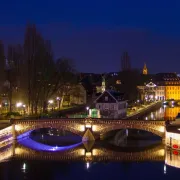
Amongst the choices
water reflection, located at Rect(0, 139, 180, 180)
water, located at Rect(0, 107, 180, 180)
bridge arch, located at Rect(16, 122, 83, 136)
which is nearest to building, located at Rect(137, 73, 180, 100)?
bridge arch, located at Rect(16, 122, 83, 136)

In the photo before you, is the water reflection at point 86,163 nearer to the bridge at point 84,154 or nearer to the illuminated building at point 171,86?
the bridge at point 84,154

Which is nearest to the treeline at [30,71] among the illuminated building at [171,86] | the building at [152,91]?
the building at [152,91]

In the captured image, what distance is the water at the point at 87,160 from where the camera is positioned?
125ft

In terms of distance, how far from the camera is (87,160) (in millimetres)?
44094

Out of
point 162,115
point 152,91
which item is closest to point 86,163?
point 162,115

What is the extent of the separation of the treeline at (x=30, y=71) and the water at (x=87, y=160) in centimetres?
1408

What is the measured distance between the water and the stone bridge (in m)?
1.45

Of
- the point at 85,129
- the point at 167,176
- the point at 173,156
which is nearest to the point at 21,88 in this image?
the point at 85,129

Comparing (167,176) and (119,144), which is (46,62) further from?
(167,176)

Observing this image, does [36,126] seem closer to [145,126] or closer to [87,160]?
[87,160]

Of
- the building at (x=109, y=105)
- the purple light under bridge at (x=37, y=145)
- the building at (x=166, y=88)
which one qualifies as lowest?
the purple light under bridge at (x=37, y=145)

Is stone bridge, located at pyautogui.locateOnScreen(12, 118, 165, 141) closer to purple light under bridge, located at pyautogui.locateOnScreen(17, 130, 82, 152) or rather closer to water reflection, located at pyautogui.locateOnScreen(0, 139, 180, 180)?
purple light under bridge, located at pyautogui.locateOnScreen(17, 130, 82, 152)

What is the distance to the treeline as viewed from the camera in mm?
A: 68875

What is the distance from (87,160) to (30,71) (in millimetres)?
28843
